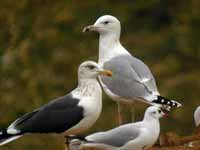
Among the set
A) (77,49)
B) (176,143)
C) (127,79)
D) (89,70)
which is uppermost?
(89,70)

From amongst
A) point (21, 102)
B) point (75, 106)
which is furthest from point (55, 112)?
point (21, 102)

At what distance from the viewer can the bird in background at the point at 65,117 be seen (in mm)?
10453

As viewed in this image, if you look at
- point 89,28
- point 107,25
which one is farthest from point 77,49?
point 89,28

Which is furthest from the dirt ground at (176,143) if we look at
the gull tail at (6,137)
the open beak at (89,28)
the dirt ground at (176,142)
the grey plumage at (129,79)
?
the open beak at (89,28)

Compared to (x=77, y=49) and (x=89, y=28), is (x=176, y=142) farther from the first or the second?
(x=77, y=49)

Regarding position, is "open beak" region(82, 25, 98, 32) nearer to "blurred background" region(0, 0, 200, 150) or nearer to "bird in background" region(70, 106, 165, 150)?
"blurred background" region(0, 0, 200, 150)

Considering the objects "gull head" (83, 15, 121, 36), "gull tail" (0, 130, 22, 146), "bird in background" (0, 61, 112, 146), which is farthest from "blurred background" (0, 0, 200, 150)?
"gull tail" (0, 130, 22, 146)

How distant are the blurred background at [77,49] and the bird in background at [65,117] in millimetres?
2293

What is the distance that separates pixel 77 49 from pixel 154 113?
8.83m

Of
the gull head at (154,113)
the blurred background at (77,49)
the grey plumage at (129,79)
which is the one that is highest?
the grey plumage at (129,79)

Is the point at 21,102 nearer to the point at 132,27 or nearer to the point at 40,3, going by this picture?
the point at 40,3

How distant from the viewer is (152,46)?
70.5ft

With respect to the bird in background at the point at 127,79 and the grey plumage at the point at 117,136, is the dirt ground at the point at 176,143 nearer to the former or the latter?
the bird in background at the point at 127,79

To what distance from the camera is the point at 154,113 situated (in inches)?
422
